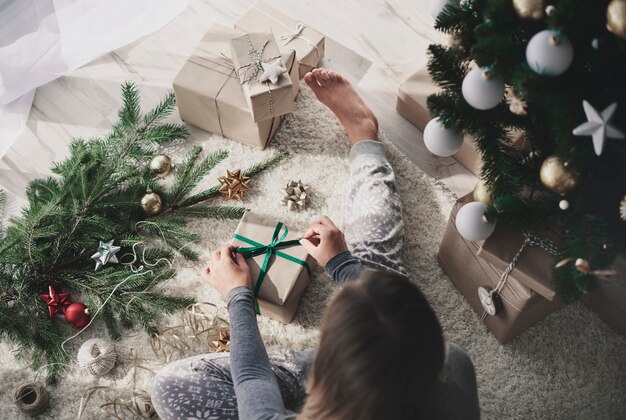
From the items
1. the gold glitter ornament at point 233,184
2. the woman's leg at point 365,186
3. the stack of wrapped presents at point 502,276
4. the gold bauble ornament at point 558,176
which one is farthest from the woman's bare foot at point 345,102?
the gold bauble ornament at point 558,176

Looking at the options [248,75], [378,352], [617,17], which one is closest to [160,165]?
[248,75]

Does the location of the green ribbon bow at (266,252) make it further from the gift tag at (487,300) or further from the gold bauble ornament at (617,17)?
the gold bauble ornament at (617,17)

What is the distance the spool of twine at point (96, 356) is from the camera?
116 centimetres

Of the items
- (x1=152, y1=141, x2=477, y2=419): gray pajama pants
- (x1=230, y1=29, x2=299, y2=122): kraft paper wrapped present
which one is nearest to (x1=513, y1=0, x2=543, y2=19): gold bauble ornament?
(x1=152, y1=141, x2=477, y2=419): gray pajama pants

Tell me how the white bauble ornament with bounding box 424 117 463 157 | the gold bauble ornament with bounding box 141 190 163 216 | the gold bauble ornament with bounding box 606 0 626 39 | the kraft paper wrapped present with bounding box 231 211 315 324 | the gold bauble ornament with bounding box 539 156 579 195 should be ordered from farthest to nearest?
the gold bauble ornament with bounding box 141 190 163 216
the kraft paper wrapped present with bounding box 231 211 315 324
the white bauble ornament with bounding box 424 117 463 157
the gold bauble ornament with bounding box 539 156 579 195
the gold bauble ornament with bounding box 606 0 626 39

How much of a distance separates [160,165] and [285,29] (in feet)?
1.54

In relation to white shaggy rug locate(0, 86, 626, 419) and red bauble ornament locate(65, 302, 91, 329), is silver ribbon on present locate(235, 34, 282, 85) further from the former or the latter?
red bauble ornament locate(65, 302, 91, 329)

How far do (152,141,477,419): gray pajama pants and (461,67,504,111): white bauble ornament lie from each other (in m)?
0.36

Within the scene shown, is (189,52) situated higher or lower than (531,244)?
lower

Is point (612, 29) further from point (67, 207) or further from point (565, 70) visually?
point (67, 207)

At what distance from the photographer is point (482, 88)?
0.75 metres

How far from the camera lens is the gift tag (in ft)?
3.56

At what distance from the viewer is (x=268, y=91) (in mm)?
1197

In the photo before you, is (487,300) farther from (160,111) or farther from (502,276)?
(160,111)
